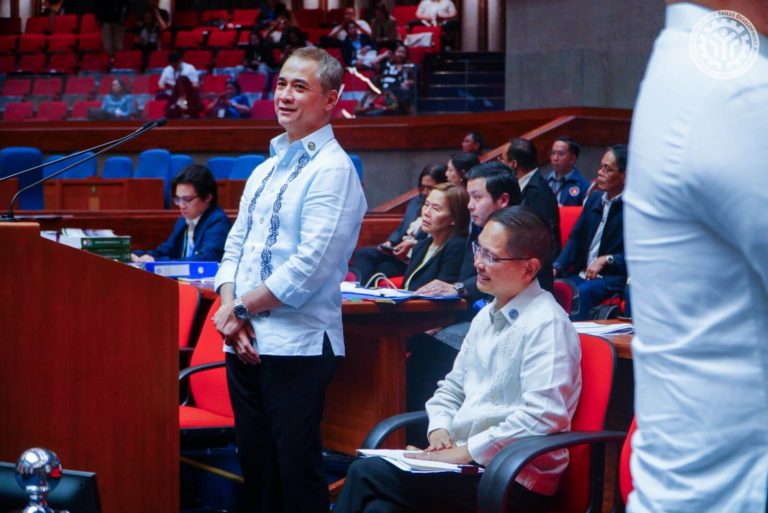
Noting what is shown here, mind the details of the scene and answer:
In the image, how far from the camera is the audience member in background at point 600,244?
4867 mm

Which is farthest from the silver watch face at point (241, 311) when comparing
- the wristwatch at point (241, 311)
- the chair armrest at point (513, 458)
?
the chair armrest at point (513, 458)

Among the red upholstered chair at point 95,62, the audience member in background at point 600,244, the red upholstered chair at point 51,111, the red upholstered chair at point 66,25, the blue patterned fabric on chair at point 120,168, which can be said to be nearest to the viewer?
the audience member in background at point 600,244

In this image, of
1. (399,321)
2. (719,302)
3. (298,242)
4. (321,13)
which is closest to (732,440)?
(719,302)

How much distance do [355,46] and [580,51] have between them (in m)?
3.58

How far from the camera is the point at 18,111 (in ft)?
37.7

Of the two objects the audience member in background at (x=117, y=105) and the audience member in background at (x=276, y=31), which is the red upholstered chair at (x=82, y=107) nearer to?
the audience member in background at (x=117, y=105)

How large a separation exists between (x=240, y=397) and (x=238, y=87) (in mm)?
9008

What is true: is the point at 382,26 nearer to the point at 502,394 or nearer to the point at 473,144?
the point at 473,144

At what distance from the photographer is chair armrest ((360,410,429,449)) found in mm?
2383

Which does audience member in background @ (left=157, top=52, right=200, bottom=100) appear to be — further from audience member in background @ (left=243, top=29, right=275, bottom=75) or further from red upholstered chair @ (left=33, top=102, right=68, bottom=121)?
red upholstered chair @ (left=33, top=102, right=68, bottom=121)

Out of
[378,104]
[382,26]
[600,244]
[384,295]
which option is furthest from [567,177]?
[382,26]

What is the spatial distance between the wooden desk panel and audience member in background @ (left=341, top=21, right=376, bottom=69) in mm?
4045

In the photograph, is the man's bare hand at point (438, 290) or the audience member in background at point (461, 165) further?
the audience member in background at point (461, 165)

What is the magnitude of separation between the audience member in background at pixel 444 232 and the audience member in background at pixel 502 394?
1.37 m
